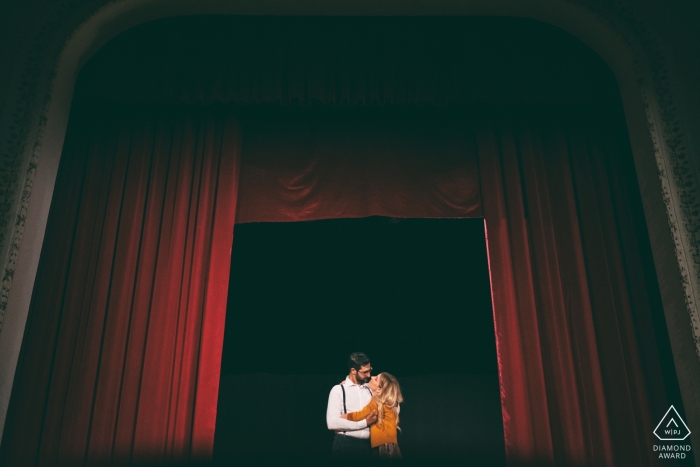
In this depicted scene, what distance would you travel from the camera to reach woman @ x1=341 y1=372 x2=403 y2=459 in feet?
11.6

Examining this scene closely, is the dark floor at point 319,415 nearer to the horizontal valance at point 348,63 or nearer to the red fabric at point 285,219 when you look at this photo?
the red fabric at point 285,219

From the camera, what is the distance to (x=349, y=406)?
3.61m

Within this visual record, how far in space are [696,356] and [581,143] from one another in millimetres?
1615

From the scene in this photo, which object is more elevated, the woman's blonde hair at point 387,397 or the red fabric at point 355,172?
the red fabric at point 355,172

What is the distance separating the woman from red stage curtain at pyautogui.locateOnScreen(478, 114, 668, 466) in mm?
950

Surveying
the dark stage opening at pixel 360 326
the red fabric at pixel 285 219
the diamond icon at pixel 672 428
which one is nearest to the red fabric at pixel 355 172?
the red fabric at pixel 285 219

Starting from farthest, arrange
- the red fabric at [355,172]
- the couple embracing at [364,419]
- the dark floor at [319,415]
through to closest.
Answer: the dark floor at [319,415] → the couple embracing at [364,419] → the red fabric at [355,172]

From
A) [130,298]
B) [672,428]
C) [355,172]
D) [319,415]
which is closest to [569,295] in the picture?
[672,428]

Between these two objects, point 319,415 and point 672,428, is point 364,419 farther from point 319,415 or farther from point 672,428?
point 319,415

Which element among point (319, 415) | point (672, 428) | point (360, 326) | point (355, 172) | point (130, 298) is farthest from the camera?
point (319, 415)

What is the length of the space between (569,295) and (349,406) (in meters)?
1.70

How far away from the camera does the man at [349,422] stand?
3494mm

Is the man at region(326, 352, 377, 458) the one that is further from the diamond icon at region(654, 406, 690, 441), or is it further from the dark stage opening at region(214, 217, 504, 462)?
the dark stage opening at region(214, 217, 504, 462)

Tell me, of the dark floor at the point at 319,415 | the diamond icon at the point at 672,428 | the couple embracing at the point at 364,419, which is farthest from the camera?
the dark floor at the point at 319,415
